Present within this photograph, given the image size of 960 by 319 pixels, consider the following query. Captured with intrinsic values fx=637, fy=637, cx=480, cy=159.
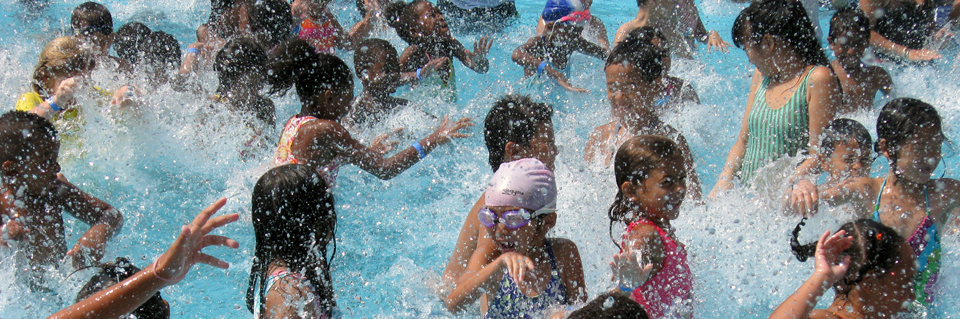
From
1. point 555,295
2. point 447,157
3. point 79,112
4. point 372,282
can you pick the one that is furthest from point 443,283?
point 79,112

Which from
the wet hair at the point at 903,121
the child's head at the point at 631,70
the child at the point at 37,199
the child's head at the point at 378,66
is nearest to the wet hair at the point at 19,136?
the child at the point at 37,199

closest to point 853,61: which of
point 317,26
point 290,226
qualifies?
point 290,226

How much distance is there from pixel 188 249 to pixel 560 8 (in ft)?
14.2

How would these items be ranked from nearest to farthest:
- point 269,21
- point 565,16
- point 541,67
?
point 541,67
point 565,16
point 269,21

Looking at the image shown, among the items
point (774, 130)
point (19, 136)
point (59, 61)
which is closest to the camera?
point (19, 136)

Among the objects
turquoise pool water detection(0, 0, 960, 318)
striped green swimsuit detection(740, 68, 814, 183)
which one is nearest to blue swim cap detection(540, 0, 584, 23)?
turquoise pool water detection(0, 0, 960, 318)

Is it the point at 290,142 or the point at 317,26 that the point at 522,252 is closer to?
the point at 290,142

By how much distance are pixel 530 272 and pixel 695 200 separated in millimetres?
1591

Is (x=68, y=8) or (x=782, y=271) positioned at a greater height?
(x=68, y=8)

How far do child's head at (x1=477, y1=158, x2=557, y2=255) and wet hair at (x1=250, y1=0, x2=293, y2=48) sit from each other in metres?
4.03

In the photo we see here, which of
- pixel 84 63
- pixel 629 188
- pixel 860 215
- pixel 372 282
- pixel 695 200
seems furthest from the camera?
pixel 84 63

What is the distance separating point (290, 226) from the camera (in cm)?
258

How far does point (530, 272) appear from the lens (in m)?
2.59

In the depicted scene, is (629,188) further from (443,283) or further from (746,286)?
(746,286)
